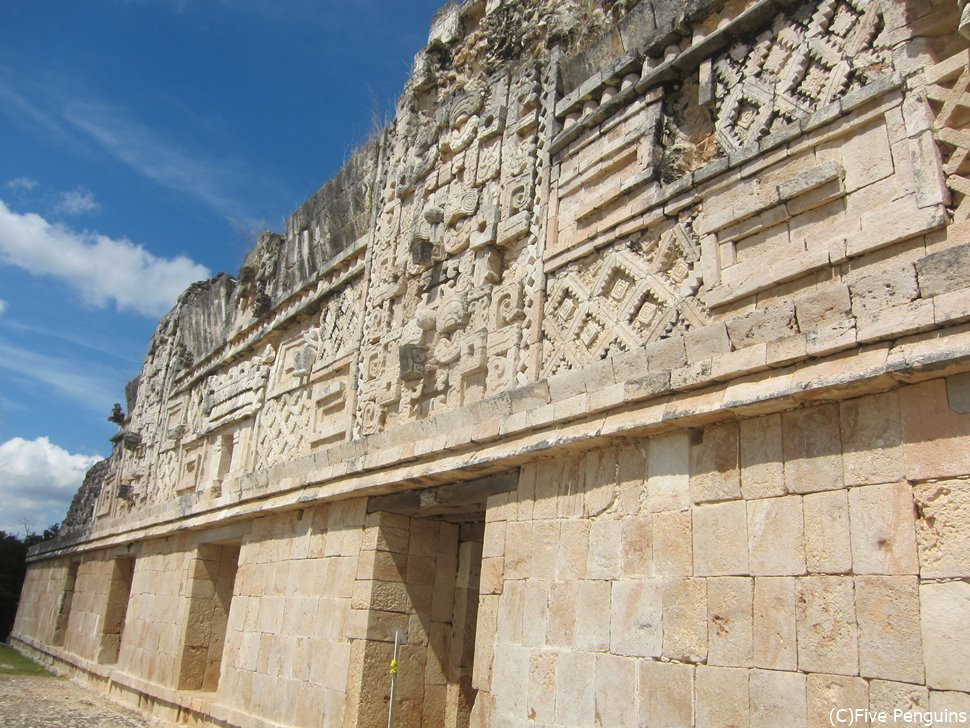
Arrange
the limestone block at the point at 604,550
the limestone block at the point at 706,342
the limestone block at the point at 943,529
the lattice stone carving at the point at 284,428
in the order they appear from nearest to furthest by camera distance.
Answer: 1. the limestone block at the point at 943,529
2. the limestone block at the point at 706,342
3. the limestone block at the point at 604,550
4. the lattice stone carving at the point at 284,428

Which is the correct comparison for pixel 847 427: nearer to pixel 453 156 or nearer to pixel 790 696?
pixel 790 696

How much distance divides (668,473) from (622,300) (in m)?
1.20

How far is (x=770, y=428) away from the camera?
11.5ft

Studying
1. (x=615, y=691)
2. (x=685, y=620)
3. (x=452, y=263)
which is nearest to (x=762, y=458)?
(x=685, y=620)

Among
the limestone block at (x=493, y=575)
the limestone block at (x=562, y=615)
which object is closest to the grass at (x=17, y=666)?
the limestone block at (x=493, y=575)

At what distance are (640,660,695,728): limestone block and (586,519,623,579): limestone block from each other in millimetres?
492

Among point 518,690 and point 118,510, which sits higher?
point 118,510

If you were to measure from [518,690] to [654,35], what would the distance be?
3.99 meters

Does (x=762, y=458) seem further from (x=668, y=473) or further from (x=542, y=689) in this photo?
(x=542, y=689)

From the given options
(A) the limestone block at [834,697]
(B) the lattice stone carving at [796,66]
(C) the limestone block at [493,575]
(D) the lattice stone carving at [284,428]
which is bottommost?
(A) the limestone block at [834,697]

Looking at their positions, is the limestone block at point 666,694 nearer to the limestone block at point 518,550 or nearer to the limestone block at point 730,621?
the limestone block at point 730,621

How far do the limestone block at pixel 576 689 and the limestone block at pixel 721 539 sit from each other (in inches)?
32.2

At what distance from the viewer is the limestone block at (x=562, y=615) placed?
13.5 feet

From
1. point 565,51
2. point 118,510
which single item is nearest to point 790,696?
point 565,51
